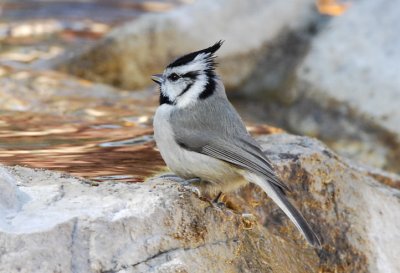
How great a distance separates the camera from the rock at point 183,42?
35.1 ft

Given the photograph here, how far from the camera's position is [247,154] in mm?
4785

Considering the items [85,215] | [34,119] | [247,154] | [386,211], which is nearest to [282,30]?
[34,119]

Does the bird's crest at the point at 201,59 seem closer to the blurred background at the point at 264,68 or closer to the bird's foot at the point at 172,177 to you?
the bird's foot at the point at 172,177

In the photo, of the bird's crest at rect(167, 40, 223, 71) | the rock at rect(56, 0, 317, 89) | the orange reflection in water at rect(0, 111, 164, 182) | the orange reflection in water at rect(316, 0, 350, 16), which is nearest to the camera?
the bird's crest at rect(167, 40, 223, 71)

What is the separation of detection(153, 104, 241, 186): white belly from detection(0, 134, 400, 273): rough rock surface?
0.29 m

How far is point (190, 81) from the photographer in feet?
16.9

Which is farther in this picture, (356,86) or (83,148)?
(356,86)

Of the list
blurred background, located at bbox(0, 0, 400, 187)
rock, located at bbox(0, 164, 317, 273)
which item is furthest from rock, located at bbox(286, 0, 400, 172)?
rock, located at bbox(0, 164, 317, 273)

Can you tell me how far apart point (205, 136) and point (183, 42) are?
5.89m

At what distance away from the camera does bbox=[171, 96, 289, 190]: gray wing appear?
15.5 feet

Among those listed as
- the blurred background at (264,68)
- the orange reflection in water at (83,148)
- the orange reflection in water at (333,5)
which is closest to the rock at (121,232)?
the orange reflection in water at (83,148)

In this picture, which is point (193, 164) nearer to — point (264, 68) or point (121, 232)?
point (121, 232)

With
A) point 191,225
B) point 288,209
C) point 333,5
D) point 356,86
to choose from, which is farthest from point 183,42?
point 191,225

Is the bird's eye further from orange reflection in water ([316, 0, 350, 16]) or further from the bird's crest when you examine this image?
orange reflection in water ([316, 0, 350, 16])
